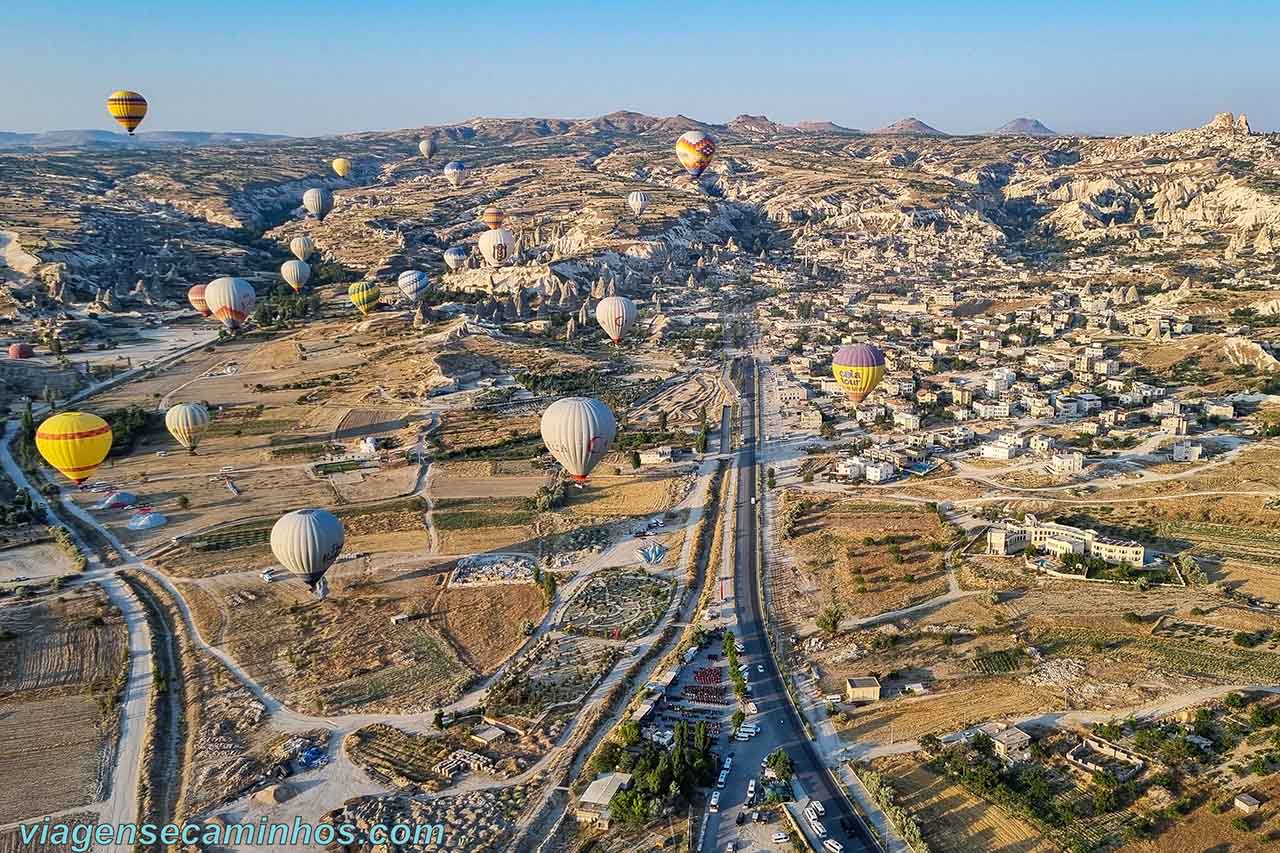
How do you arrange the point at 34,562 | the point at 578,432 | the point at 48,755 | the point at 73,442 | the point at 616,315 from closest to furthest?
the point at 48,755 → the point at 34,562 → the point at 578,432 → the point at 73,442 → the point at 616,315

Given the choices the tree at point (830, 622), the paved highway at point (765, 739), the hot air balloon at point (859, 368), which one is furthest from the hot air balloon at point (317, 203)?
the tree at point (830, 622)

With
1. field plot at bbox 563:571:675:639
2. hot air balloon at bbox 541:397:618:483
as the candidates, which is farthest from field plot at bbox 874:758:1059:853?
hot air balloon at bbox 541:397:618:483

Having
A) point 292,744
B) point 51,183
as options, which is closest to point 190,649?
point 292,744

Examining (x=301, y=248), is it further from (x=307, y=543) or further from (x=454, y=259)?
(x=307, y=543)

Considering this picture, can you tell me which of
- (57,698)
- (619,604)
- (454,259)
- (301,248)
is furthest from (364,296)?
(57,698)

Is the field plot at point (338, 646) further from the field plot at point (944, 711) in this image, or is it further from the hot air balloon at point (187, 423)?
the hot air balloon at point (187, 423)

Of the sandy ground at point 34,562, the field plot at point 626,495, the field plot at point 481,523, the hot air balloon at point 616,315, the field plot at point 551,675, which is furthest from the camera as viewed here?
the hot air balloon at point 616,315

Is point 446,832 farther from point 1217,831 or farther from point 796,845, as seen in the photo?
point 1217,831
